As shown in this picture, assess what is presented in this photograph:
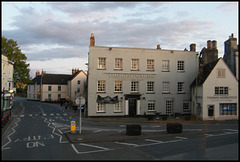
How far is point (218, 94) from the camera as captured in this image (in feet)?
110

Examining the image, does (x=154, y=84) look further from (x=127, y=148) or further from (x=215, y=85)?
(x=127, y=148)

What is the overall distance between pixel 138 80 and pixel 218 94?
12.5 meters

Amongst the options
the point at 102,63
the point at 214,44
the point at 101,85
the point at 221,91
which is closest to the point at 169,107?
the point at 221,91

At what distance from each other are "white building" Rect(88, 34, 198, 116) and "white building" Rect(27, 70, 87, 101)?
131 feet

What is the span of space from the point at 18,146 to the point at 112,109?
20712 mm

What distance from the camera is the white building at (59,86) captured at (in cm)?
7538

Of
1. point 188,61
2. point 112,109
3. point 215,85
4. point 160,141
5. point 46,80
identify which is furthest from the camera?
point 46,80

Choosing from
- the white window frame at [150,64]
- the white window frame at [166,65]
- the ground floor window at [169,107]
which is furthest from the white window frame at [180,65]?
the ground floor window at [169,107]

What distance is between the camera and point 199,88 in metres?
34.7

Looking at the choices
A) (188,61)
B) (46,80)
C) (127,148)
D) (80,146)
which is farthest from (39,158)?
(46,80)

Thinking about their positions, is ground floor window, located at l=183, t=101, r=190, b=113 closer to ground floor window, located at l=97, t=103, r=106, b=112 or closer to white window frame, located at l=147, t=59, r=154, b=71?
white window frame, located at l=147, t=59, r=154, b=71

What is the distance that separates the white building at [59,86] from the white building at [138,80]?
131 ft

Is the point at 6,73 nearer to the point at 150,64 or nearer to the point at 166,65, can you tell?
the point at 150,64

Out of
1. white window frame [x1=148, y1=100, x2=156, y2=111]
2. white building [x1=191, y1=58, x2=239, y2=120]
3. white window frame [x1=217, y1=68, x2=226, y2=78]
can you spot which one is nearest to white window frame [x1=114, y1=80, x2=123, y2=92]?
white window frame [x1=148, y1=100, x2=156, y2=111]
